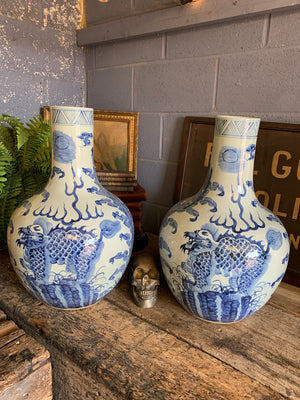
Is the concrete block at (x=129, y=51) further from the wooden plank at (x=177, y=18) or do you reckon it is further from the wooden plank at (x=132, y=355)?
the wooden plank at (x=132, y=355)

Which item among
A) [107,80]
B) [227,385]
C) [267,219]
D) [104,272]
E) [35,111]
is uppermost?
[107,80]

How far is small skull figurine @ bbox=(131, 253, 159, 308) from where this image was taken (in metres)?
0.71

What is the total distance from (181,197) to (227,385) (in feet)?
2.09

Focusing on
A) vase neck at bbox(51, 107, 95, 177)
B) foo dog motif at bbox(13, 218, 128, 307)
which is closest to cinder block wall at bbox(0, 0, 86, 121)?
vase neck at bbox(51, 107, 95, 177)

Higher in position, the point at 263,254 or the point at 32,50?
the point at 32,50

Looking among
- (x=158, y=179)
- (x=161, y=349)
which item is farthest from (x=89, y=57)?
(x=161, y=349)

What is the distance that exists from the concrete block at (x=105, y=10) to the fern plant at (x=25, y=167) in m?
0.54

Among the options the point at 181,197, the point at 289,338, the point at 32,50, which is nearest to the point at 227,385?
the point at 289,338

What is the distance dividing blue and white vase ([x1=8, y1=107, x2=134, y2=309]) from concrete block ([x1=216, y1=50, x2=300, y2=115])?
1.60ft

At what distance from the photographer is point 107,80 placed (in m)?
1.24

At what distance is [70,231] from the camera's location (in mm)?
608

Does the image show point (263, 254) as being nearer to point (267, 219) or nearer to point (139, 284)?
point (267, 219)

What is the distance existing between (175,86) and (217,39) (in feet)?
0.64

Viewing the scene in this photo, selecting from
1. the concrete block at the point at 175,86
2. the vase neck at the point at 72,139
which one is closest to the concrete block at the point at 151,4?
the concrete block at the point at 175,86
